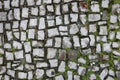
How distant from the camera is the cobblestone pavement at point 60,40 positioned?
6.70 m

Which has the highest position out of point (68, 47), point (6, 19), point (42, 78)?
point (6, 19)

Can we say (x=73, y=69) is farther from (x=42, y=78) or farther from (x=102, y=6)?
(x=102, y=6)

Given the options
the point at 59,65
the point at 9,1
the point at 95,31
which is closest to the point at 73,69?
the point at 59,65

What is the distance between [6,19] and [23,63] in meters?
0.88

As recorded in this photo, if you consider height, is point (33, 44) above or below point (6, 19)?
below

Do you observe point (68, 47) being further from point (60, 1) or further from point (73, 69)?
point (60, 1)

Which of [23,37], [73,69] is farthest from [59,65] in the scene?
[23,37]

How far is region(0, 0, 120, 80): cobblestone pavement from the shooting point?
22.0 ft

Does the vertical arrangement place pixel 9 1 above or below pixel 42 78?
above

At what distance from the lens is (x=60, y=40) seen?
6812 mm

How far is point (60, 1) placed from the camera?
691 centimetres

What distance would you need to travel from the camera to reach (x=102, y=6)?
22.4ft

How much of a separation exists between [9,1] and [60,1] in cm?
95

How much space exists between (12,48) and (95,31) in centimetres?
154
